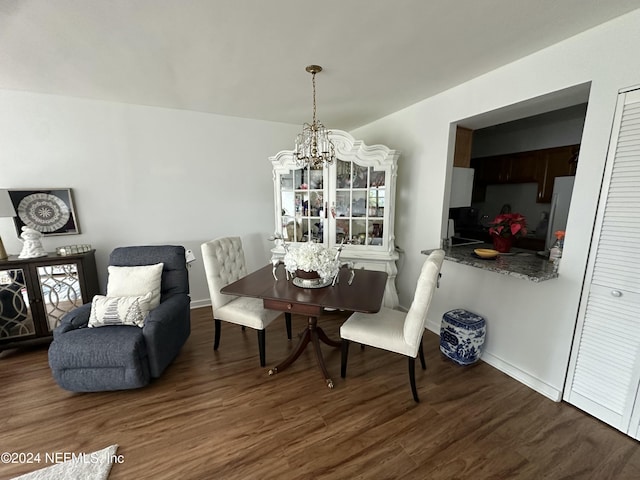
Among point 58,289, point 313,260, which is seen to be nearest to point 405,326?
point 313,260

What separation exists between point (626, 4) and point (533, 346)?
209cm

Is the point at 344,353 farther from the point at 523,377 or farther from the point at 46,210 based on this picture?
the point at 46,210

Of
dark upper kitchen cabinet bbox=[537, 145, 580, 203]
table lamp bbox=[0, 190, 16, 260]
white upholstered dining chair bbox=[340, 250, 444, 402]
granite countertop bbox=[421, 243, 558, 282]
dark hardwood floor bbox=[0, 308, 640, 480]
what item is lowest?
dark hardwood floor bbox=[0, 308, 640, 480]

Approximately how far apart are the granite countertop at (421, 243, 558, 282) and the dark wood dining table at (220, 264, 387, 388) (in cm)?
71

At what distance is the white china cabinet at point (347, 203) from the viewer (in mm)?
2752

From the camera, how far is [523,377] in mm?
1940

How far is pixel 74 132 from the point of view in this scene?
2594mm

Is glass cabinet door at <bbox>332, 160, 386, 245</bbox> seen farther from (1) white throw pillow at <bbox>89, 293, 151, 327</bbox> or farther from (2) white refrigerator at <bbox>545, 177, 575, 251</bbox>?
(1) white throw pillow at <bbox>89, 293, 151, 327</bbox>

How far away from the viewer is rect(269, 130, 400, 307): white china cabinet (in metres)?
2.75

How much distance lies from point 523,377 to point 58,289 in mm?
4073

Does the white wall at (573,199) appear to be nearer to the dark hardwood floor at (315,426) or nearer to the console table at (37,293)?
the dark hardwood floor at (315,426)

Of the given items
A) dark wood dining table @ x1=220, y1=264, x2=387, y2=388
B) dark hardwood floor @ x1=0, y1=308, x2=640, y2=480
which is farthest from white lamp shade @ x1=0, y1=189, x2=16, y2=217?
dark wood dining table @ x1=220, y1=264, x2=387, y2=388

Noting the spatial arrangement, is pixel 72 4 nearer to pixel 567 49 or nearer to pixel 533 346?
pixel 567 49

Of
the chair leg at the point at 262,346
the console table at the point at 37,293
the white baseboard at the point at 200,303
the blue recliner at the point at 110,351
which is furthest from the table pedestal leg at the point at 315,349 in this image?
the console table at the point at 37,293
